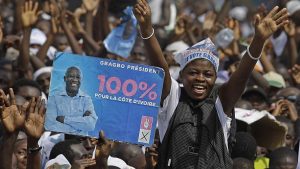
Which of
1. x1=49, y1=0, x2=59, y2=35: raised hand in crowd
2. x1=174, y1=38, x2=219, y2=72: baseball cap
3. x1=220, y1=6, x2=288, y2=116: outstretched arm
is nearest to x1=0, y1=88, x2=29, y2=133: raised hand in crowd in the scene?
x1=174, y1=38, x2=219, y2=72: baseball cap

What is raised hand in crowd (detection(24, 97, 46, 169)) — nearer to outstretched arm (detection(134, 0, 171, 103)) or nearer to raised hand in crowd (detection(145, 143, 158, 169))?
outstretched arm (detection(134, 0, 171, 103))

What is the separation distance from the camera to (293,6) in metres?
13.6

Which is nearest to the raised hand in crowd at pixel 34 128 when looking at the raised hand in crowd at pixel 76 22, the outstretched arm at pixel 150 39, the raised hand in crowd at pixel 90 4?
the outstretched arm at pixel 150 39

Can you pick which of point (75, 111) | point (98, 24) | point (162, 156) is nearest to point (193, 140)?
point (162, 156)

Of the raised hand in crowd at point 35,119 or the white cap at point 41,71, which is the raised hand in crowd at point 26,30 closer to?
the white cap at point 41,71

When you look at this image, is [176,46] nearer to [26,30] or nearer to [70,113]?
[26,30]

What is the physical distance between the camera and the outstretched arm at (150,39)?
21.8 feet

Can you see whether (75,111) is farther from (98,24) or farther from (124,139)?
(98,24)

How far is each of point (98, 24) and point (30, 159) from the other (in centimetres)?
655

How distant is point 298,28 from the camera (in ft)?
43.2

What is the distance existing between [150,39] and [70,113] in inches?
27.7

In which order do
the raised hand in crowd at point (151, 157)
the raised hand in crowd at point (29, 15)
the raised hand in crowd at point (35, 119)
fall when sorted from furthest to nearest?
the raised hand in crowd at point (29, 15) → the raised hand in crowd at point (151, 157) → the raised hand in crowd at point (35, 119)

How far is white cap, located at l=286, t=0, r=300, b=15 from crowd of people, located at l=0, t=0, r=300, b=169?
Result: 19mm

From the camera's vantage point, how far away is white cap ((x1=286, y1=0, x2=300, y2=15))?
1334cm
